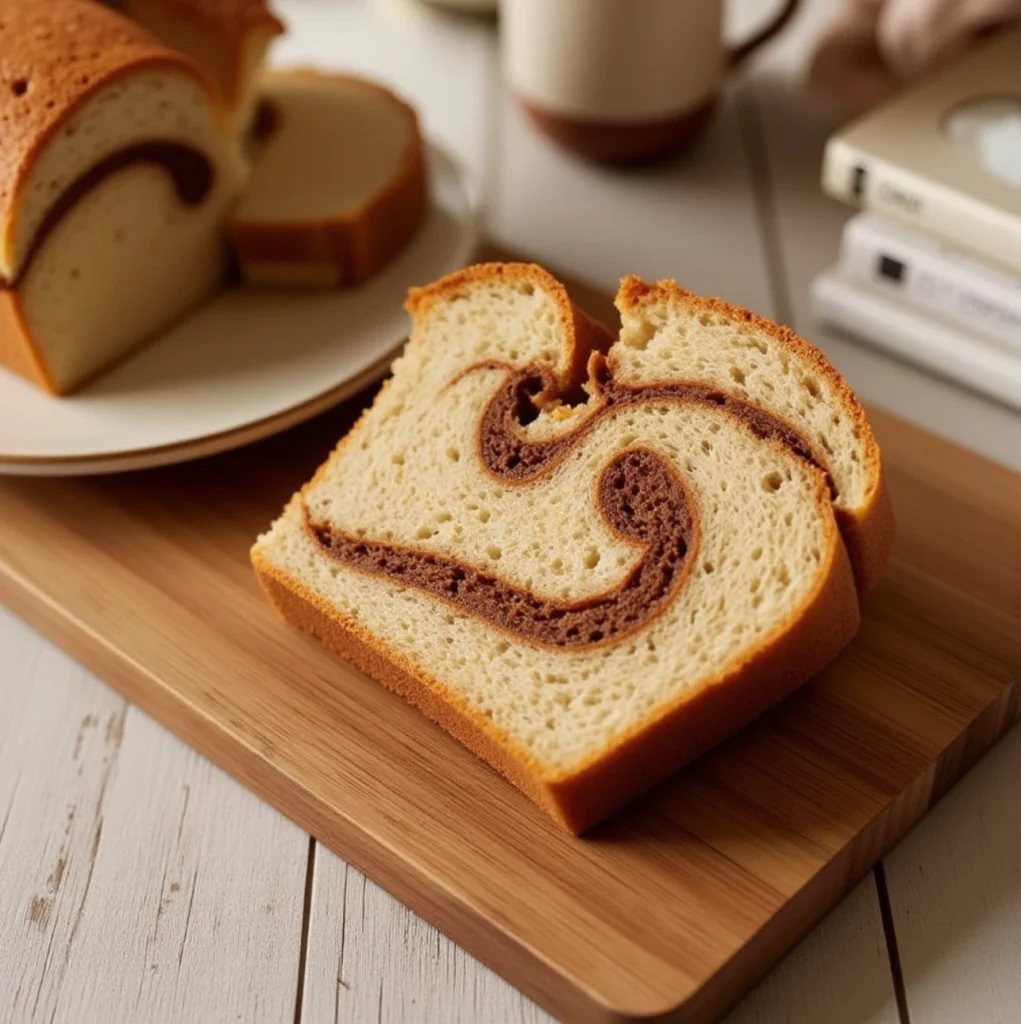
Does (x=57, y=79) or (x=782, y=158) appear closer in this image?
(x=57, y=79)

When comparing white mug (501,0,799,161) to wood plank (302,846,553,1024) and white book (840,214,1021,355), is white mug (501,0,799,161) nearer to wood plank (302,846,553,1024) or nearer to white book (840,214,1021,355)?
white book (840,214,1021,355)

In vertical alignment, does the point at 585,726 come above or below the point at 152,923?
above

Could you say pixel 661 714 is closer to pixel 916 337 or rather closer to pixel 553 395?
pixel 553 395

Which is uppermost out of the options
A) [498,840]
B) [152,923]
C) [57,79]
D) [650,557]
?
[57,79]

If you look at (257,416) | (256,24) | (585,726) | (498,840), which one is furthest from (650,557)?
(256,24)

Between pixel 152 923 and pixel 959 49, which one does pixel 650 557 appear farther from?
pixel 959 49

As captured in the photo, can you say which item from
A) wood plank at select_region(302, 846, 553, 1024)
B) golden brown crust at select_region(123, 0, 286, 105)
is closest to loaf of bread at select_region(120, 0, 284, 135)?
golden brown crust at select_region(123, 0, 286, 105)
